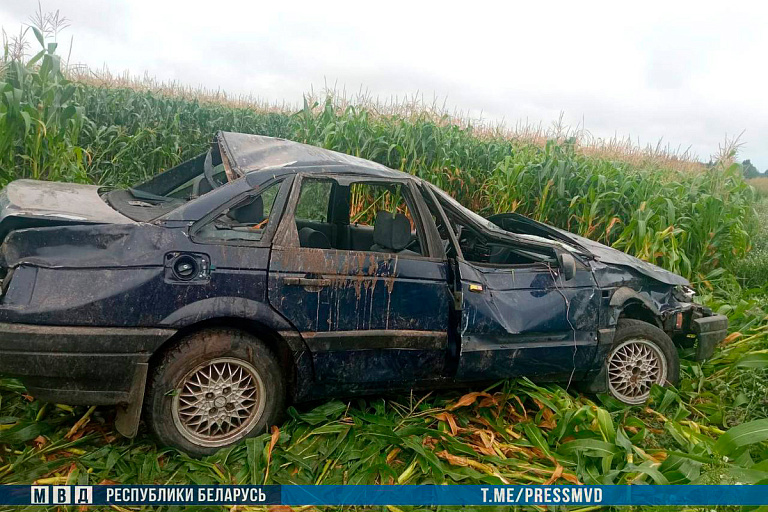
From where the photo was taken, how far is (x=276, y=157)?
3.55m

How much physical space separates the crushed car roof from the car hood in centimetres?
141

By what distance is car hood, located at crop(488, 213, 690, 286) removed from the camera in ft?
13.3

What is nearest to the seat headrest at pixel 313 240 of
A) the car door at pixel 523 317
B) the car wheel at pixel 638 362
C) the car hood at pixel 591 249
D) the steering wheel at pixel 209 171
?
the steering wheel at pixel 209 171

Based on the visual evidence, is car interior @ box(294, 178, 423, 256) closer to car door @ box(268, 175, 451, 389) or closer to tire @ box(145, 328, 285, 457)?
car door @ box(268, 175, 451, 389)

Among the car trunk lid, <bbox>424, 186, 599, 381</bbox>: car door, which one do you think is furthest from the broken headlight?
the car trunk lid

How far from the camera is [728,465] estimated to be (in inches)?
121

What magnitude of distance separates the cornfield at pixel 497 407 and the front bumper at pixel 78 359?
42 cm

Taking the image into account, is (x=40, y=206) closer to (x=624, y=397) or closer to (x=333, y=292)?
(x=333, y=292)

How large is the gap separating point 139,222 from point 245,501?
151 centimetres

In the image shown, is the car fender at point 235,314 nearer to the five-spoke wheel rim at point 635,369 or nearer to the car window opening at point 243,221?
the car window opening at point 243,221

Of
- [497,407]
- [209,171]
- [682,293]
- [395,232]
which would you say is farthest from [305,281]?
[682,293]

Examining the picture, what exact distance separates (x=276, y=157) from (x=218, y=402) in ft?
5.04

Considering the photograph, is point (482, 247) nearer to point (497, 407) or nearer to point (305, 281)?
point (497, 407)

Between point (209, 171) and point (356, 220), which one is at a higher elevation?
point (209, 171)
